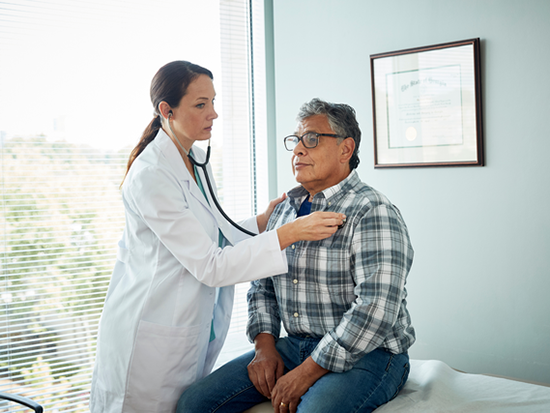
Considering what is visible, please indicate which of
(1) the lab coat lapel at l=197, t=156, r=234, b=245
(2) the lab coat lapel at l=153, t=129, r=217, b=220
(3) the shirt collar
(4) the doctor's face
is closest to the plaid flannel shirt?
(3) the shirt collar

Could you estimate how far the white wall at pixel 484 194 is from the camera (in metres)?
1.71

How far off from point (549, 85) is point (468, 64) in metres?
0.30

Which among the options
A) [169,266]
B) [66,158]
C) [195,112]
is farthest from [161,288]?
[66,158]

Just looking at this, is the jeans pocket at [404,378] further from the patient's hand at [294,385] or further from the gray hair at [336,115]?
the gray hair at [336,115]

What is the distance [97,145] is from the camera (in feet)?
6.88

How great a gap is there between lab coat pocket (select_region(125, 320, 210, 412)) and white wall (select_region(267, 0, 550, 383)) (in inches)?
44.5

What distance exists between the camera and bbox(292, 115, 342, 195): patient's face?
1.45m

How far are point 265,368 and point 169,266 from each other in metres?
0.42

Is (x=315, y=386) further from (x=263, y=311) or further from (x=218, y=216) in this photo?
(x=218, y=216)

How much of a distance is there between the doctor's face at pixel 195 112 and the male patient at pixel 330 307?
30cm

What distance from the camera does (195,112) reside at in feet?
4.93

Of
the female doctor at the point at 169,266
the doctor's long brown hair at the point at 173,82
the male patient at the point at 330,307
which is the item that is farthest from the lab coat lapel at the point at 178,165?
the male patient at the point at 330,307

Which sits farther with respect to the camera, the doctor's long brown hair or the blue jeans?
the doctor's long brown hair

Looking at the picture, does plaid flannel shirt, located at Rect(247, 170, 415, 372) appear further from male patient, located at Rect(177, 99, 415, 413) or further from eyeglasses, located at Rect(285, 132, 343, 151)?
eyeglasses, located at Rect(285, 132, 343, 151)
